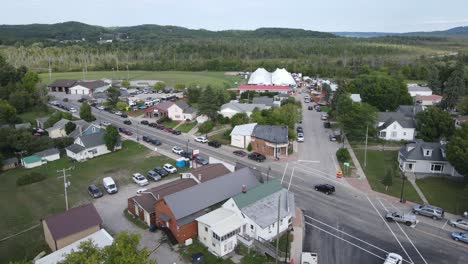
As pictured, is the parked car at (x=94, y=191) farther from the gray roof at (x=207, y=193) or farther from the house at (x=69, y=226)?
the gray roof at (x=207, y=193)

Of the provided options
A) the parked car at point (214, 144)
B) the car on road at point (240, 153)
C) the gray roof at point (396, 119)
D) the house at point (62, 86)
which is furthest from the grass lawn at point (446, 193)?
the house at point (62, 86)

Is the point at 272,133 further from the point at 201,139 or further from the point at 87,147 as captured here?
the point at 87,147

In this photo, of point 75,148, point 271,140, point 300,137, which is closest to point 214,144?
point 271,140

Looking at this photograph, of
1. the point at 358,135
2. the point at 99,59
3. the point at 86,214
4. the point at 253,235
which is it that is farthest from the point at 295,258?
the point at 99,59

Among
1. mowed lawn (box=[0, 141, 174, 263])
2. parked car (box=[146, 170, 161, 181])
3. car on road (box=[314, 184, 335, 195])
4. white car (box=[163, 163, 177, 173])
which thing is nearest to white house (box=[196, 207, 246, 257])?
car on road (box=[314, 184, 335, 195])

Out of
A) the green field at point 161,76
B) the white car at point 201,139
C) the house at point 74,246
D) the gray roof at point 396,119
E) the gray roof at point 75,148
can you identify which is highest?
the green field at point 161,76

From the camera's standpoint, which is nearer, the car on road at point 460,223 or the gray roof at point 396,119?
the car on road at point 460,223

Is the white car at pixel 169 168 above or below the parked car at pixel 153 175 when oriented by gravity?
above

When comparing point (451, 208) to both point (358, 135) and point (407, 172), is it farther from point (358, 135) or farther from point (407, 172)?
point (358, 135)
